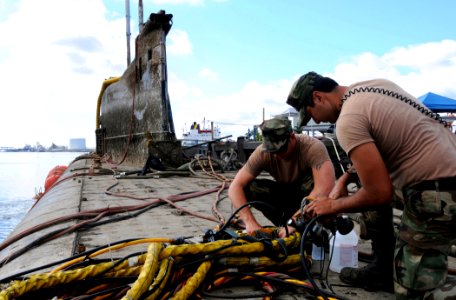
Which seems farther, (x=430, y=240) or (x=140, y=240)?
(x=140, y=240)

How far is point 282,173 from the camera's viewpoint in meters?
4.07

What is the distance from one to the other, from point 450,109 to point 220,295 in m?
13.0

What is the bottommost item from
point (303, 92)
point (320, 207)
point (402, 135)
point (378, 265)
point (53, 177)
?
point (53, 177)

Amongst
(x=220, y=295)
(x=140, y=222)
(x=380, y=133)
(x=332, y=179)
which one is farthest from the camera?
(x=140, y=222)

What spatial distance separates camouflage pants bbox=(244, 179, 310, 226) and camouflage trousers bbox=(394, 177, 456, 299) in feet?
6.55

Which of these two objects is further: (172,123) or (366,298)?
(172,123)

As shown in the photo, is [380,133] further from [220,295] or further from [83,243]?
[83,243]

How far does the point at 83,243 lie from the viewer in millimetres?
3533

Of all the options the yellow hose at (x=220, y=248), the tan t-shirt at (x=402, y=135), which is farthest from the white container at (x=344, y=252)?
the tan t-shirt at (x=402, y=135)

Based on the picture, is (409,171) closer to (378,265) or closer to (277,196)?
(378,265)

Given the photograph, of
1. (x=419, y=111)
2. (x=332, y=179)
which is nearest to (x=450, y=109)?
(x=332, y=179)

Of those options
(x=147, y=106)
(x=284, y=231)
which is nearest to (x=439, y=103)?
(x=147, y=106)

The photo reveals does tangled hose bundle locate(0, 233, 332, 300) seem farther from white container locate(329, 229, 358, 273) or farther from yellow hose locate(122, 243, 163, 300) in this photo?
white container locate(329, 229, 358, 273)

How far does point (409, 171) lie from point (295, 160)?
177cm
